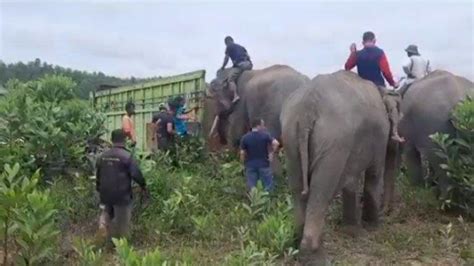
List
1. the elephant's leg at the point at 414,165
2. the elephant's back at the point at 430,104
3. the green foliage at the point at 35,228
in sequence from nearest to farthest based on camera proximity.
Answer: the green foliage at the point at 35,228 → the elephant's back at the point at 430,104 → the elephant's leg at the point at 414,165

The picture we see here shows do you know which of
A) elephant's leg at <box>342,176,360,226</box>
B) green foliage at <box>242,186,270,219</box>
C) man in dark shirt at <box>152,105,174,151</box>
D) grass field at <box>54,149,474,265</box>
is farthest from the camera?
man in dark shirt at <box>152,105,174,151</box>

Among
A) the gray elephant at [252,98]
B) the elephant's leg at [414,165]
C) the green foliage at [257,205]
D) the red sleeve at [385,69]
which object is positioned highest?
the red sleeve at [385,69]

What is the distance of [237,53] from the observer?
13.1 meters

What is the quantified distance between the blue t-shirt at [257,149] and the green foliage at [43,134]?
229 centimetres

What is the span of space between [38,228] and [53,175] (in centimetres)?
358

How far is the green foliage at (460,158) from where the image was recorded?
29.6 ft

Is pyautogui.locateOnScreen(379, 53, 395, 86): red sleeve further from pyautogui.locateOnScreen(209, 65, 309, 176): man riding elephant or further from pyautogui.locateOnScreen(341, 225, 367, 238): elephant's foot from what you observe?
pyautogui.locateOnScreen(209, 65, 309, 176): man riding elephant

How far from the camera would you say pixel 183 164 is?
11.7 meters

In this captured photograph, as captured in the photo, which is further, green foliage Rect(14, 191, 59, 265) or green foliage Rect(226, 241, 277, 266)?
green foliage Rect(14, 191, 59, 265)

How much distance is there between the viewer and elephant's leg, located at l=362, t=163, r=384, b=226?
8578 millimetres

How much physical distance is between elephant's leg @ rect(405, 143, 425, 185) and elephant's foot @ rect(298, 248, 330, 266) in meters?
3.94

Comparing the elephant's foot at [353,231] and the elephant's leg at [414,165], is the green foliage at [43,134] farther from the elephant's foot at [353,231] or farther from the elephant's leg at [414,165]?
the elephant's leg at [414,165]

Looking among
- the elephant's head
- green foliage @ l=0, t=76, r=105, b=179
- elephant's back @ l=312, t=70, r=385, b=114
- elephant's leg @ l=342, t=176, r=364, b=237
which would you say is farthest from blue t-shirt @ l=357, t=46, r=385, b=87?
green foliage @ l=0, t=76, r=105, b=179

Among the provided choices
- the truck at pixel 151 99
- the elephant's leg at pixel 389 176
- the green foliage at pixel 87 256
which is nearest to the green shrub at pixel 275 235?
the green foliage at pixel 87 256
